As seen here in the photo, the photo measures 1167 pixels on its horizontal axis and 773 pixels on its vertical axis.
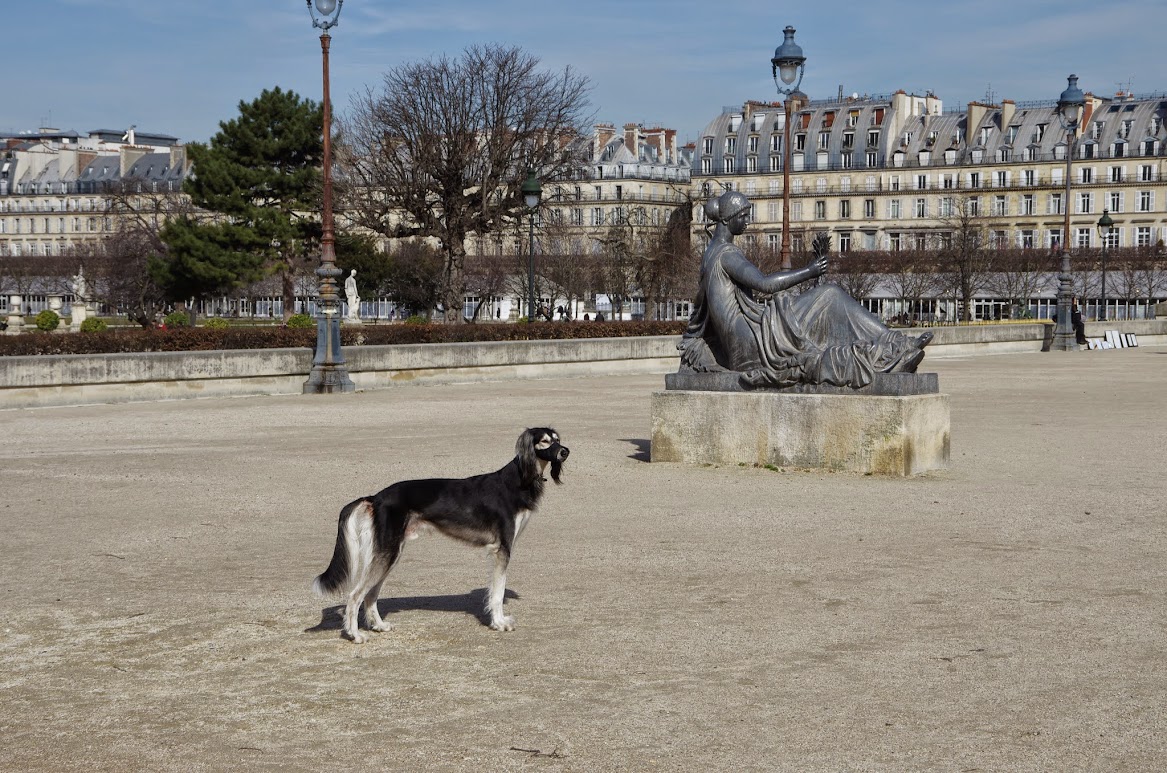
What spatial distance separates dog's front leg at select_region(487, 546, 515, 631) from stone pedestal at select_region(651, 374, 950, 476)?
18.9 ft

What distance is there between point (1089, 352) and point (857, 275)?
39.2 metres

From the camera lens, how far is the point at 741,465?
12352mm

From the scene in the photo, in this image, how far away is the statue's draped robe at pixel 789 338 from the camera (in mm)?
11883

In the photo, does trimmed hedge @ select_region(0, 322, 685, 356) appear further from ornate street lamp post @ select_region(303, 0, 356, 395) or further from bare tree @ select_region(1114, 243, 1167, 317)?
bare tree @ select_region(1114, 243, 1167, 317)

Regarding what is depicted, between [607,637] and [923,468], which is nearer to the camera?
[607,637]

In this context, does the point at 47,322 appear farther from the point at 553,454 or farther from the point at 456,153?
the point at 553,454

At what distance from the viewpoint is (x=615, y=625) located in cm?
665

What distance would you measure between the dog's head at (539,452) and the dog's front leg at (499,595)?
371 millimetres

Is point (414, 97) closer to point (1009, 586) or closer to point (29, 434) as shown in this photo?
point (29, 434)

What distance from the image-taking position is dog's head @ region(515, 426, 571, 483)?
20.5 ft

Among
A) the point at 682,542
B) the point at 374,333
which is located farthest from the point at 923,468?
the point at 374,333

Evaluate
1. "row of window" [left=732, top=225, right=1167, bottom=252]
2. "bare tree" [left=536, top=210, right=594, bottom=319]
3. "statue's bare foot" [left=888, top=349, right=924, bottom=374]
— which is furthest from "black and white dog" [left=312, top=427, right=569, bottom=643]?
"row of window" [left=732, top=225, right=1167, bottom=252]

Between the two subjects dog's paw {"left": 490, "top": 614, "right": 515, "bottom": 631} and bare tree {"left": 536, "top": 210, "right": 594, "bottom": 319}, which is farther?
bare tree {"left": 536, "top": 210, "right": 594, "bottom": 319}

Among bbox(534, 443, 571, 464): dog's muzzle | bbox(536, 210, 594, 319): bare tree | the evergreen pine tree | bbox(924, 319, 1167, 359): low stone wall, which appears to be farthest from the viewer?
bbox(536, 210, 594, 319): bare tree
